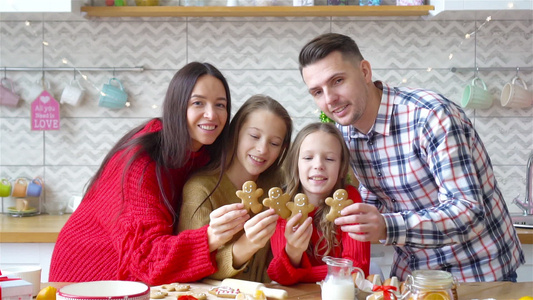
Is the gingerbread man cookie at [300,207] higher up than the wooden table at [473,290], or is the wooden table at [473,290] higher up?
the gingerbread man cookie at [300,207]

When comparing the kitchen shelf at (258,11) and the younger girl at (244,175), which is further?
the kitchen shelf at (258,11)

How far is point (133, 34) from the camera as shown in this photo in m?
3.47

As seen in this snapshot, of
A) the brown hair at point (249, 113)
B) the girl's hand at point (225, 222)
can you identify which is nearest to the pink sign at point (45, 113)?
the brown hair at point (249, 113)

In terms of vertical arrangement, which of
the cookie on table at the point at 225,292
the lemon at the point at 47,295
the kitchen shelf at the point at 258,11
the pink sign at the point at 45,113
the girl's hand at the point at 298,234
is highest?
the kitchen shelf at the point at 258,11

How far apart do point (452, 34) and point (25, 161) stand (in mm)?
2404

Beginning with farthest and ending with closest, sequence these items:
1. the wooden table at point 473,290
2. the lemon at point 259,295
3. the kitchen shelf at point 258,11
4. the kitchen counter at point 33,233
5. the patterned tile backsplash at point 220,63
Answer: the patterned tile backsplash at point 220,63, the kitchen shelf at point 258,11, the kitchen counter at point 33,233, the wooden table at point 473,290, the lemon at point 259,295

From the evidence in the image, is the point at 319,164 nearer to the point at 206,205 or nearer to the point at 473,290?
the point at 206,205

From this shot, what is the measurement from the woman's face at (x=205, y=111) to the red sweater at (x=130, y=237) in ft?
0.45

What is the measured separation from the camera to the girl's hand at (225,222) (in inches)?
66.6

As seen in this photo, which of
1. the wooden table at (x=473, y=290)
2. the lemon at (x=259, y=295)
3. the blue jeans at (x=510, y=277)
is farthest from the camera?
the blue jeans at (x=510, y=277)

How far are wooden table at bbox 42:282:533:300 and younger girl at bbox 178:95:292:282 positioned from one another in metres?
0.14

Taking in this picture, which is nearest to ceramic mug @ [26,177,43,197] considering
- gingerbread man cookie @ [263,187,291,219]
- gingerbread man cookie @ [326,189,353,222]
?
gingerbread man cookie @ [263,187,291,219]

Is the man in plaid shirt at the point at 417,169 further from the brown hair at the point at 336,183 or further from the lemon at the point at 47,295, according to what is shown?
the lemon at the point at 47,295

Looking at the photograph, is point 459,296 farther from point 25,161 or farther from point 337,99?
point 25,161
